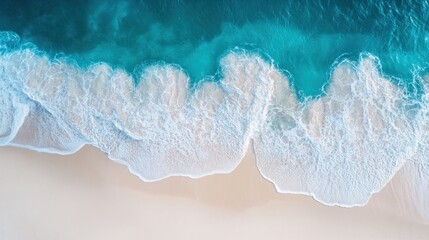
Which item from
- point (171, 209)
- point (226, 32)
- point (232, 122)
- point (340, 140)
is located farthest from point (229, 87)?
point (171, 209)

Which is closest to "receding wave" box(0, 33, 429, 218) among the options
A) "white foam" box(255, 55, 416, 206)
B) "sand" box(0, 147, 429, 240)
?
"white foam" box(255, 55, 416, 206)

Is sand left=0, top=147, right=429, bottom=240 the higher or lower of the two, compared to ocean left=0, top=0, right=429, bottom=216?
lower

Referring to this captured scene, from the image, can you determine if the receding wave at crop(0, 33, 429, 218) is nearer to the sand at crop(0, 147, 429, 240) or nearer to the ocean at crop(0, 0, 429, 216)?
the ocean at crop(0, 0, 429, 216)

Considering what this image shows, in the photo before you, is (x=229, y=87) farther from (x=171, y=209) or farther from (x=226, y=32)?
(x=171, y=209)

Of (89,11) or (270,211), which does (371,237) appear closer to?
(270,211)

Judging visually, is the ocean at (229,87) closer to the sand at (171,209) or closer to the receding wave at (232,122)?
the receding wave at (232,122)

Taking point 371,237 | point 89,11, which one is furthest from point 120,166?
point 371,237
